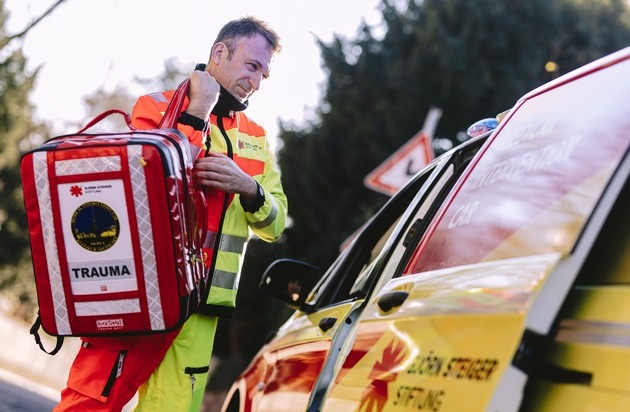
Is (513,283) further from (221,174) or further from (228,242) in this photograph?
(228,242)

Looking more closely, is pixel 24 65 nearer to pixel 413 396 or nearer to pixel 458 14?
pixel 458 14

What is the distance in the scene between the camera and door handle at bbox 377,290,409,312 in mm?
2693

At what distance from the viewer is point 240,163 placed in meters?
4.18

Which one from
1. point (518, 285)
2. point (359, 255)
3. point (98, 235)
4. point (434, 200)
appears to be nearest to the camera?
point (518, 285)

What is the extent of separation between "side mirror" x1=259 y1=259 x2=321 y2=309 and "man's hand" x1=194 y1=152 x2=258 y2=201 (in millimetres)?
564

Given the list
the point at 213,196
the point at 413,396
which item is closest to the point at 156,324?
the point at 213,196

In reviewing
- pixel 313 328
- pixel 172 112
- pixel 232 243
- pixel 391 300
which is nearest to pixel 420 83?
pixel 232 243

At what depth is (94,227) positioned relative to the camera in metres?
3.58

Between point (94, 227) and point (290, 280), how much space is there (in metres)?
1.02

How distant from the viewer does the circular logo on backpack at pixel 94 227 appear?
11.7 ft

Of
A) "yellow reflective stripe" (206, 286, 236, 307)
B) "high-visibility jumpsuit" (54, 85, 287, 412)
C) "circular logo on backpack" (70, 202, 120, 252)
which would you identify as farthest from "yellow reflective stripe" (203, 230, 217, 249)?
"circular logo on backpack" (70, 202, 120, 252)

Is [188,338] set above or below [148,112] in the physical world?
below

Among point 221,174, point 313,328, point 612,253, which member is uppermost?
point 612,253

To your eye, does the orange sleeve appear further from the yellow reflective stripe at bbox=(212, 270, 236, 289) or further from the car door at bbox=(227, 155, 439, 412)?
the car door at bbox=(227, 155, 439, 412)
